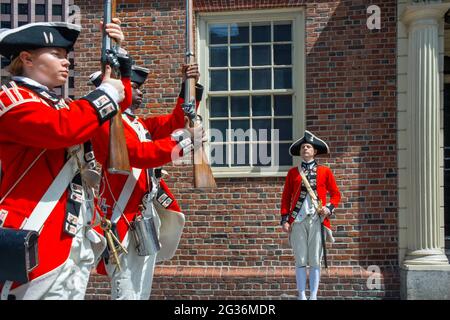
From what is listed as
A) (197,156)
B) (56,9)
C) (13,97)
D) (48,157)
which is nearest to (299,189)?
(197,156)

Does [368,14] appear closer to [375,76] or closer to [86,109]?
[375,76]

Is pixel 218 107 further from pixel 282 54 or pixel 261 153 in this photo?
pixel 282 54

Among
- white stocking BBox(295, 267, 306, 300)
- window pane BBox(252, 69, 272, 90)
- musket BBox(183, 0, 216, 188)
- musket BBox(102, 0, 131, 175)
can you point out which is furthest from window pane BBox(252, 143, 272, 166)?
musket BBox(102, 0, 131, 175)

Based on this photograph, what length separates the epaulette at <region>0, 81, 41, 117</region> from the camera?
3.13m

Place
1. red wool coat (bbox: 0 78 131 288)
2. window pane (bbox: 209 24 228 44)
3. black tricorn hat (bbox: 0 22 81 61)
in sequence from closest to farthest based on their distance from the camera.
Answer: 1. red wool coat (bbox: 0 78 131 288)
2. black tricorn hat (bbox: 0 22 81 61)
3. window pane (bbox: 209 24 228 44)

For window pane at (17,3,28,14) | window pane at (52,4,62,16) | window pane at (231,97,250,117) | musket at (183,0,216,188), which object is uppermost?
window pane at (52,4,62,16)

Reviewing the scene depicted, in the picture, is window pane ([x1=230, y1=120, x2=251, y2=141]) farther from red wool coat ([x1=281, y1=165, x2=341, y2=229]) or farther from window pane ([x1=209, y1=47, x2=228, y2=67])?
red wool coat ([x1=281, y1=165, x2=341, y2=229])

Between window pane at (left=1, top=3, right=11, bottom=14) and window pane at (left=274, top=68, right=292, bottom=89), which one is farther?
window pane at (left=1, top=3, right=11, bottom=14)

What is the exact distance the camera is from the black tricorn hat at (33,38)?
11.0ft

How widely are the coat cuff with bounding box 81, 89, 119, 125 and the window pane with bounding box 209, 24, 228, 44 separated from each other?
6382 mm

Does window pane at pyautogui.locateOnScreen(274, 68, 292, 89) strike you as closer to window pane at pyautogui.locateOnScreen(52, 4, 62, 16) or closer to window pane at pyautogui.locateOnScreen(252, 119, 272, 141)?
window pane at pyautogui.locateOnScreen(252, 119, 272, 141)

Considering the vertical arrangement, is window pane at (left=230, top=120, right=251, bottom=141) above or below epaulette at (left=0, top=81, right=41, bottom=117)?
above

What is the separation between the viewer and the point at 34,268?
3.11 meters

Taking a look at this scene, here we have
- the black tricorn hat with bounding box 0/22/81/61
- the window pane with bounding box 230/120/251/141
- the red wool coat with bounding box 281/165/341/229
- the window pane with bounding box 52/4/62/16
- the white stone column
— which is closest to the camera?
the black tricorn hat with bounding box 0/22/81/61
